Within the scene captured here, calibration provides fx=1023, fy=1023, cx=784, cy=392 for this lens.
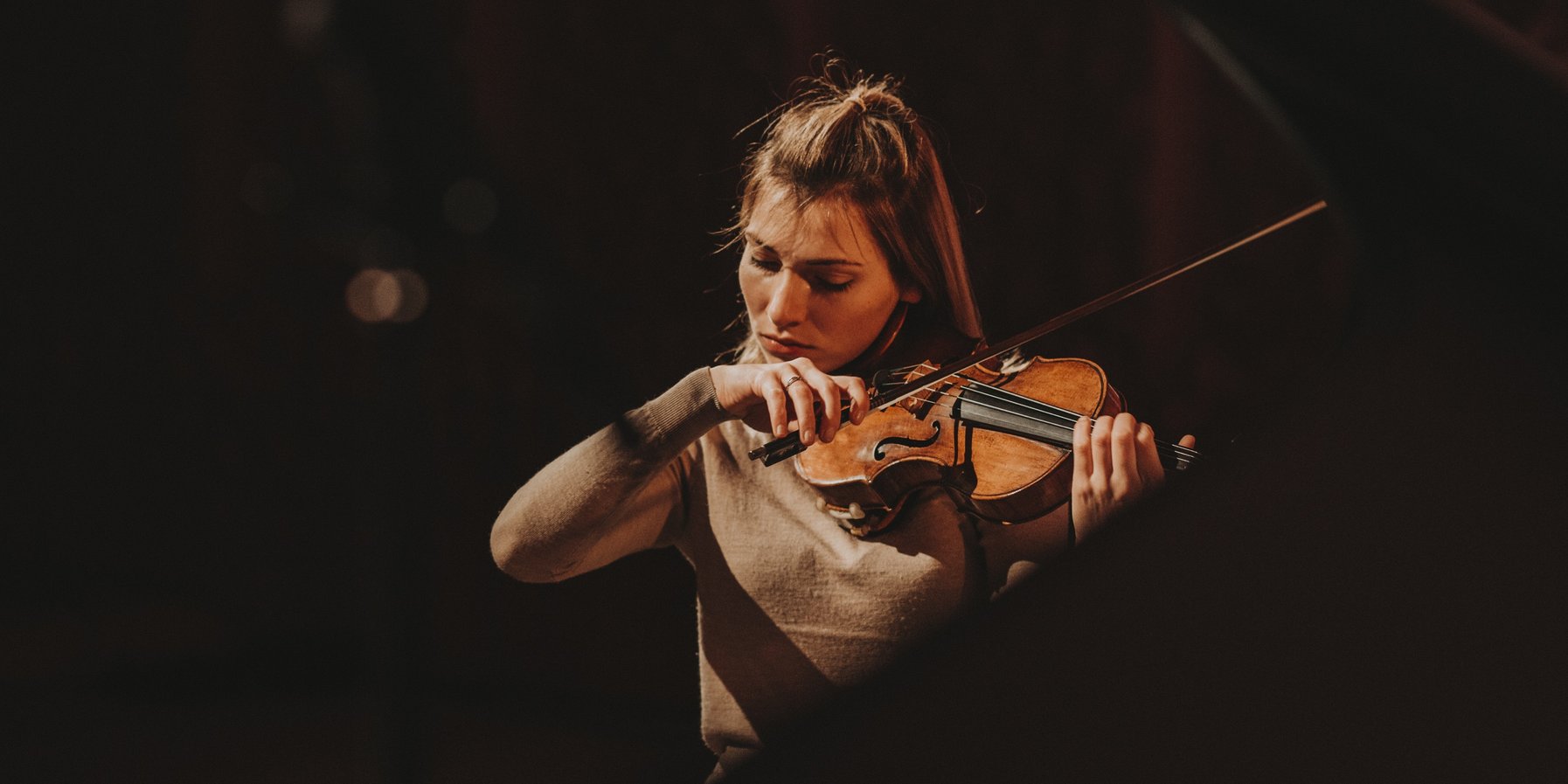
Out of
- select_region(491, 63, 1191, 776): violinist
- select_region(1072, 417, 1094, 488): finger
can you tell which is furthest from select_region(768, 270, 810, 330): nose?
select_region(1072, 417, 1094, 488): finger

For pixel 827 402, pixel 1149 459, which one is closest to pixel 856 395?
pixel 827 402

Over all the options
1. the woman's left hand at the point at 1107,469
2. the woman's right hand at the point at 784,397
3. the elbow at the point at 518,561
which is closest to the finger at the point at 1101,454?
the woman's left hand at the point at 1107,469

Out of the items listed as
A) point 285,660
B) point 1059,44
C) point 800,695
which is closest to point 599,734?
point 800,695

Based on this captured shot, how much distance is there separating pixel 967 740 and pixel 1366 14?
295 mm

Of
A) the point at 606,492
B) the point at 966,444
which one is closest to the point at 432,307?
the point at 606,492

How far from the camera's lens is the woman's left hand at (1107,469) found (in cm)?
40

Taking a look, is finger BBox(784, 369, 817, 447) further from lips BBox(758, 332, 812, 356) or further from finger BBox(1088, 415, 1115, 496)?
finger BBox(1088, 415, 1115, 496)

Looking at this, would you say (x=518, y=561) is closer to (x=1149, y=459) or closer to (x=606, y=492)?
(x=606, y=492)

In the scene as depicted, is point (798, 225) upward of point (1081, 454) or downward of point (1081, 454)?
upward

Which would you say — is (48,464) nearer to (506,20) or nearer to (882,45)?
(506,20)

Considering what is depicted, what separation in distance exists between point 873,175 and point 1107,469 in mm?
146

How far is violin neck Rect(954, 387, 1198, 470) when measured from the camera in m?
0.39

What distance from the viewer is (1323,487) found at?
1.31 ft

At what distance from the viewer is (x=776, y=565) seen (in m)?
0.39
